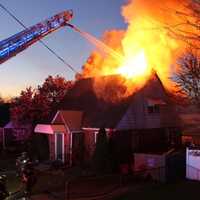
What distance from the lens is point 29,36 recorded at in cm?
2317

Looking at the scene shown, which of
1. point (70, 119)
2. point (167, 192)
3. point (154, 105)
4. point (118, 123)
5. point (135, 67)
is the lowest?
point (167, 192)

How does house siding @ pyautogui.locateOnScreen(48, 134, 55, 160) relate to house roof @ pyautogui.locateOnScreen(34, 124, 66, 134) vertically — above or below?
below

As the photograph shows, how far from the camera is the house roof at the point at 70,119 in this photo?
25094 millimetres

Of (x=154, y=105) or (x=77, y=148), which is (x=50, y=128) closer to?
(x=77, y=148)

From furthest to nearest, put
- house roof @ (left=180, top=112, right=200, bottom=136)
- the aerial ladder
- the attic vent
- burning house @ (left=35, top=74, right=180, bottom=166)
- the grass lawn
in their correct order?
house roof @ (left=180, top=112, right=200, bottom=136) < the attic vent < burning house @ (left=35, top=74, right=180, bottom=166) < the aerial ladder < the grass lawn

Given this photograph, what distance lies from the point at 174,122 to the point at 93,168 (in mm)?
8318

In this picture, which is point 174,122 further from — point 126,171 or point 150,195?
point 150,195

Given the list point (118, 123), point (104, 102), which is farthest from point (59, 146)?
point (118, 123)

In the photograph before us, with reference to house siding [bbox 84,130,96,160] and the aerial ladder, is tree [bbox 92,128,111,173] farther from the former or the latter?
the aerial ladder

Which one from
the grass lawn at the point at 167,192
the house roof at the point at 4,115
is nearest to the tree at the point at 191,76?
the grass lawn at the point at 167,192

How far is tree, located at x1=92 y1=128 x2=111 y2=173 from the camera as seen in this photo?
2170cm

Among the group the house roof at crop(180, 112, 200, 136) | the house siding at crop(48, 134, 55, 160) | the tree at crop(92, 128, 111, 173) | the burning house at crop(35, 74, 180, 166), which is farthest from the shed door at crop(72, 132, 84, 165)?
the house roof at crop(180, 112, 200, 136)

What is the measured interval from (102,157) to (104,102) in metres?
5.22

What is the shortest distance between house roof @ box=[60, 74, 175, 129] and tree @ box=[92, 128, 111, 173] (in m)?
1.59
